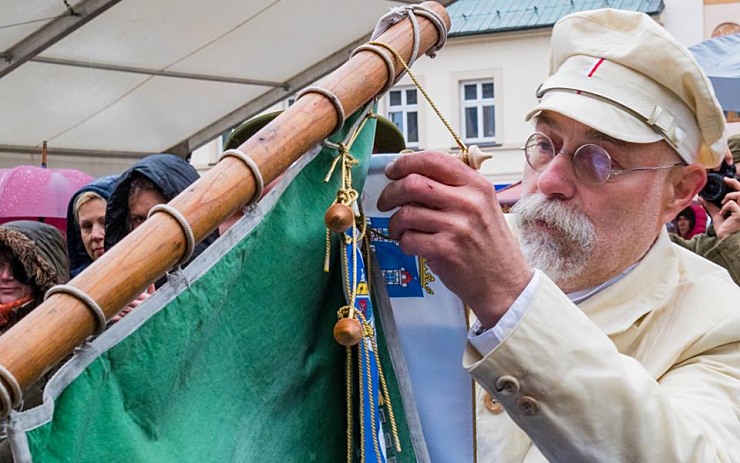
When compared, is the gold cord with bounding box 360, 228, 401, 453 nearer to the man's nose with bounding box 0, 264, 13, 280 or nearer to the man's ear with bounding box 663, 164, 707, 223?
the man's ear with bounding box 663, 164, 707, 223

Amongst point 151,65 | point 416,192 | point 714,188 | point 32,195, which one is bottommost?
point 32,195

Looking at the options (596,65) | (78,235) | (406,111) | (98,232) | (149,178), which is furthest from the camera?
(406,111)

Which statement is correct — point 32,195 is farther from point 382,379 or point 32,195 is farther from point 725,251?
point 382,379

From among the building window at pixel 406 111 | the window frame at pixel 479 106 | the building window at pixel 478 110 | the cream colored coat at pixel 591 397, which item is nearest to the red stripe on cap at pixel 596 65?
the cream colored coat at pixel 591 397

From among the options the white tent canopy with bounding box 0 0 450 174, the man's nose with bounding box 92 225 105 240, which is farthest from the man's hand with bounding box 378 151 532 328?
the white tent canopy with bounding box 0 0 450 174

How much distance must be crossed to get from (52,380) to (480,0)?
76.9 ft

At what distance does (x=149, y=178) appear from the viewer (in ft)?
10.4

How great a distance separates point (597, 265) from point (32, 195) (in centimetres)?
524

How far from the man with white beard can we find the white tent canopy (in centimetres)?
416

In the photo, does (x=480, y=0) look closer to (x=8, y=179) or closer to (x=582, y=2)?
(x=582, y=2)

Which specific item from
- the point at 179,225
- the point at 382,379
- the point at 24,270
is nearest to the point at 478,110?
the point at 24,270

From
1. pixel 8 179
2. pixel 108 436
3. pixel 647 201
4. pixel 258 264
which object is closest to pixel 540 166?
pixel 647 201

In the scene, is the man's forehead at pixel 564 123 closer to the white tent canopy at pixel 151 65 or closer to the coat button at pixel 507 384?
the coat button at pixel 507 384

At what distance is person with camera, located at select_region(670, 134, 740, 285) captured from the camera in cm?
345
